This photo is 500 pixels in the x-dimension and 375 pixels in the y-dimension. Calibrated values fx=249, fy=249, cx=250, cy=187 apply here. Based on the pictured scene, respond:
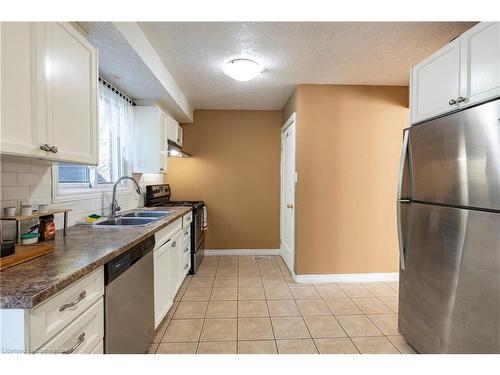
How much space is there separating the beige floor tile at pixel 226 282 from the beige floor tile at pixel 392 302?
5.39ft

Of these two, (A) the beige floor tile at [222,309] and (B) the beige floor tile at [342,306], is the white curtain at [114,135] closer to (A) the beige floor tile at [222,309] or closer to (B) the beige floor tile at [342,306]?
(A) the beige floor tile at [222,309]

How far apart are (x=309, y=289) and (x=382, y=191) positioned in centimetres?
152

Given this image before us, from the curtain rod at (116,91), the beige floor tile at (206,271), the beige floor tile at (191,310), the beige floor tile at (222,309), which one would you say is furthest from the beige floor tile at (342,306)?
the curtain rod at (116,91)

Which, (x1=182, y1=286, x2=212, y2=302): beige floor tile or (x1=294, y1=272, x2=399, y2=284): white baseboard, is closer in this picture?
(x1=182, y1=286, x2=212, y2=302): beige floor tile

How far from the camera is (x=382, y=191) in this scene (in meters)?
3.14

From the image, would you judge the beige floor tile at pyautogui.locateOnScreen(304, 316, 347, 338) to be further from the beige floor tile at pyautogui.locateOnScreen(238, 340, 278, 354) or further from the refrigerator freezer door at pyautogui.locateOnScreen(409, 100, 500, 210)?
the refrigerator freezer door at pyautogui.locateOnScreen(409, 100, 500, 210)

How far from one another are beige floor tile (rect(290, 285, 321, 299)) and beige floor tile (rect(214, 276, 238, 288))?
0.70 meters

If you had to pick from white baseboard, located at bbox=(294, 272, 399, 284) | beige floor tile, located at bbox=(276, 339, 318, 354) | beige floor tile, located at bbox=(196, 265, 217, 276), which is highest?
white baseboard, located at bbox=(294, 272, 399, 284)

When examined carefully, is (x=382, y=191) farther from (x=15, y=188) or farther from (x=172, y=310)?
(x=15, y=188)

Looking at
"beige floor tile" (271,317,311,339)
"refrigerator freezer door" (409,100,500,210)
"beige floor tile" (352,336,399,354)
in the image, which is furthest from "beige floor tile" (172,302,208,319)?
"refrigerator freezer door" (409,100,500,210)

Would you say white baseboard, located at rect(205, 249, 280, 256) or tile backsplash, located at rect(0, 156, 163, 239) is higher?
tile backsplash, located at rect(0, 156, 163, 239)

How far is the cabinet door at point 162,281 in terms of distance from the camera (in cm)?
195

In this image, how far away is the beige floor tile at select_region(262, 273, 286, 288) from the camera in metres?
3.03

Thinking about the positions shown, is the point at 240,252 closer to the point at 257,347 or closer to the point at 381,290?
the point at 381,290
